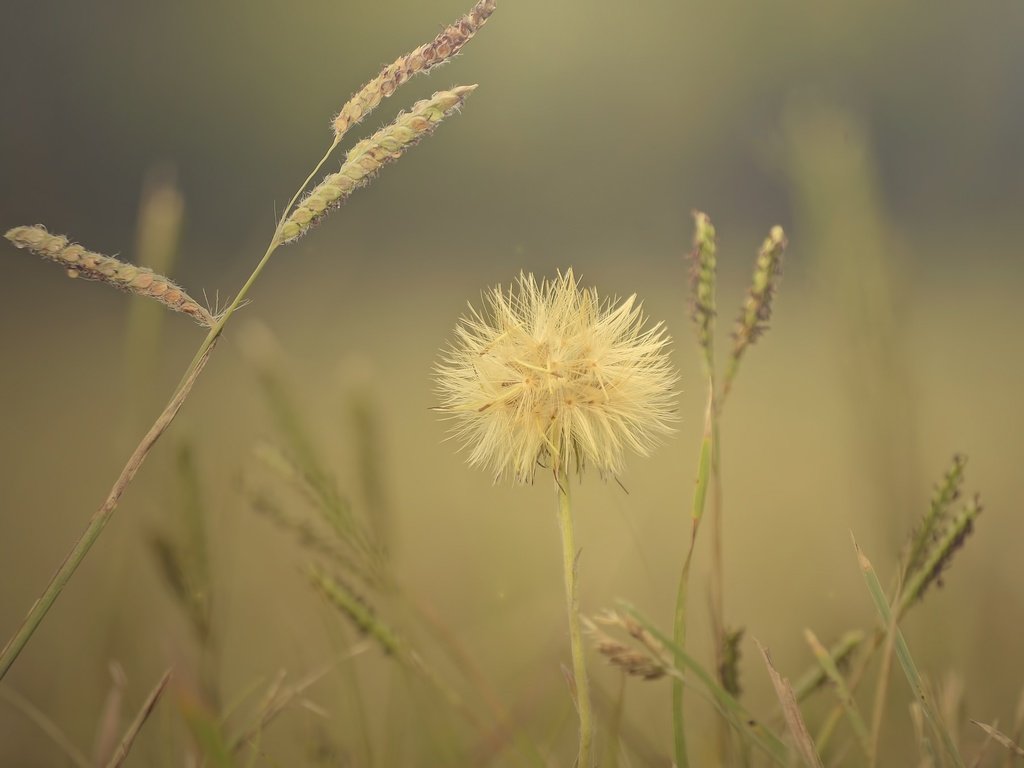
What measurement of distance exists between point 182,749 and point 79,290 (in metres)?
0.52

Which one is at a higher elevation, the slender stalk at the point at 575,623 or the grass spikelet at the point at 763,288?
the grass spikelet at the point at 763,288

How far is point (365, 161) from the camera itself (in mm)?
367

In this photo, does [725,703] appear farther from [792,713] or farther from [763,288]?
[763,288]

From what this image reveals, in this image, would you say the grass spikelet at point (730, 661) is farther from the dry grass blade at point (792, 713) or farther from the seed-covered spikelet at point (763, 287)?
the seed-covered spikelet at point (763, 287)

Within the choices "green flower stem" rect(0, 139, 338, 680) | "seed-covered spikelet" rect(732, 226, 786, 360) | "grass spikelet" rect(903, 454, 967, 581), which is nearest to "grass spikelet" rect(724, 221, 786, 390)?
"seed-covered spikelet" rect(732, 226, 786, 360)

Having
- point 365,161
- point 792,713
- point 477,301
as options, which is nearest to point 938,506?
point 792,713

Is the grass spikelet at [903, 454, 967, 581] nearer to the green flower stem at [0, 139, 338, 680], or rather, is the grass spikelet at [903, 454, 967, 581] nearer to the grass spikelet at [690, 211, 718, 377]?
the grass spikelet at [690, 211, 718, 377]

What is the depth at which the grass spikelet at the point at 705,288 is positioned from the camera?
40cm

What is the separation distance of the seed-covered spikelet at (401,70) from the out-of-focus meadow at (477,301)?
0.74 feet

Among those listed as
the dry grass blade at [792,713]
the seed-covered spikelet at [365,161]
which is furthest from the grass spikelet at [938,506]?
the seed-covered spikelet at [365,161]

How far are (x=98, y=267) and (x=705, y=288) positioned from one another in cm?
29

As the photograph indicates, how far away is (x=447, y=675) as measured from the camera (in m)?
0.76

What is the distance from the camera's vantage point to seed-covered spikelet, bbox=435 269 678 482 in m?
0.43

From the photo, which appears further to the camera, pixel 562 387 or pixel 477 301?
pixel 477 301
